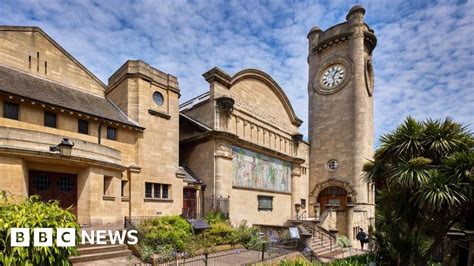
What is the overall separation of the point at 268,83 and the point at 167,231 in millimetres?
18716

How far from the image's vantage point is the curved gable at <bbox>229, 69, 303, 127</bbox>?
1024 inches

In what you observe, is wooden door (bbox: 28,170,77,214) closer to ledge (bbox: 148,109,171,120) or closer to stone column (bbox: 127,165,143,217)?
stone column (bbox: 127,165,143,217)

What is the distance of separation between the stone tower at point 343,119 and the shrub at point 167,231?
17.5 meters

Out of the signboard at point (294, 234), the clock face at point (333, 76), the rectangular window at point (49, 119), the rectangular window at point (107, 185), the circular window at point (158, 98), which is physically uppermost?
the clock face at point (333, 76)

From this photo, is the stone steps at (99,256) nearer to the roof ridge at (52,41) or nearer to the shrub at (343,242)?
the roof ridge at (52,41)

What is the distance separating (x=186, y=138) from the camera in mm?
24547

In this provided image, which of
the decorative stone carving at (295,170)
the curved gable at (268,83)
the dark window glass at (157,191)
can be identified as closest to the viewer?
the dark window glass at (157,191)

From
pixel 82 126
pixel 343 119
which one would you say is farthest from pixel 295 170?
pixel 82 126

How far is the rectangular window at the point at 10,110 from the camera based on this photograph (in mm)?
14416

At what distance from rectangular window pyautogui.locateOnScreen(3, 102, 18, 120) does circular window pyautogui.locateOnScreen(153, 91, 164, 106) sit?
8.11 meters

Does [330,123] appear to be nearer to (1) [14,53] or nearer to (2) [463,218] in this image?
(2) [463,218]

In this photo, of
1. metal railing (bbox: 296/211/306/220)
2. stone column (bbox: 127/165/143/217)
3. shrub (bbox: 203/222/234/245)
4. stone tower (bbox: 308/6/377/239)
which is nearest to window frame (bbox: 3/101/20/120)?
stone column (bbox: 127/165/143/217)

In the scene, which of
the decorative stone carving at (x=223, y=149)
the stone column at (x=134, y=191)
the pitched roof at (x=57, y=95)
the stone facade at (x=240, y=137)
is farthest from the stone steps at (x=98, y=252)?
the decorative stone carving at (x=223, y=149)

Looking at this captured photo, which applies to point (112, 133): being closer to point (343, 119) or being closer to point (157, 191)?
point (157, 191)
